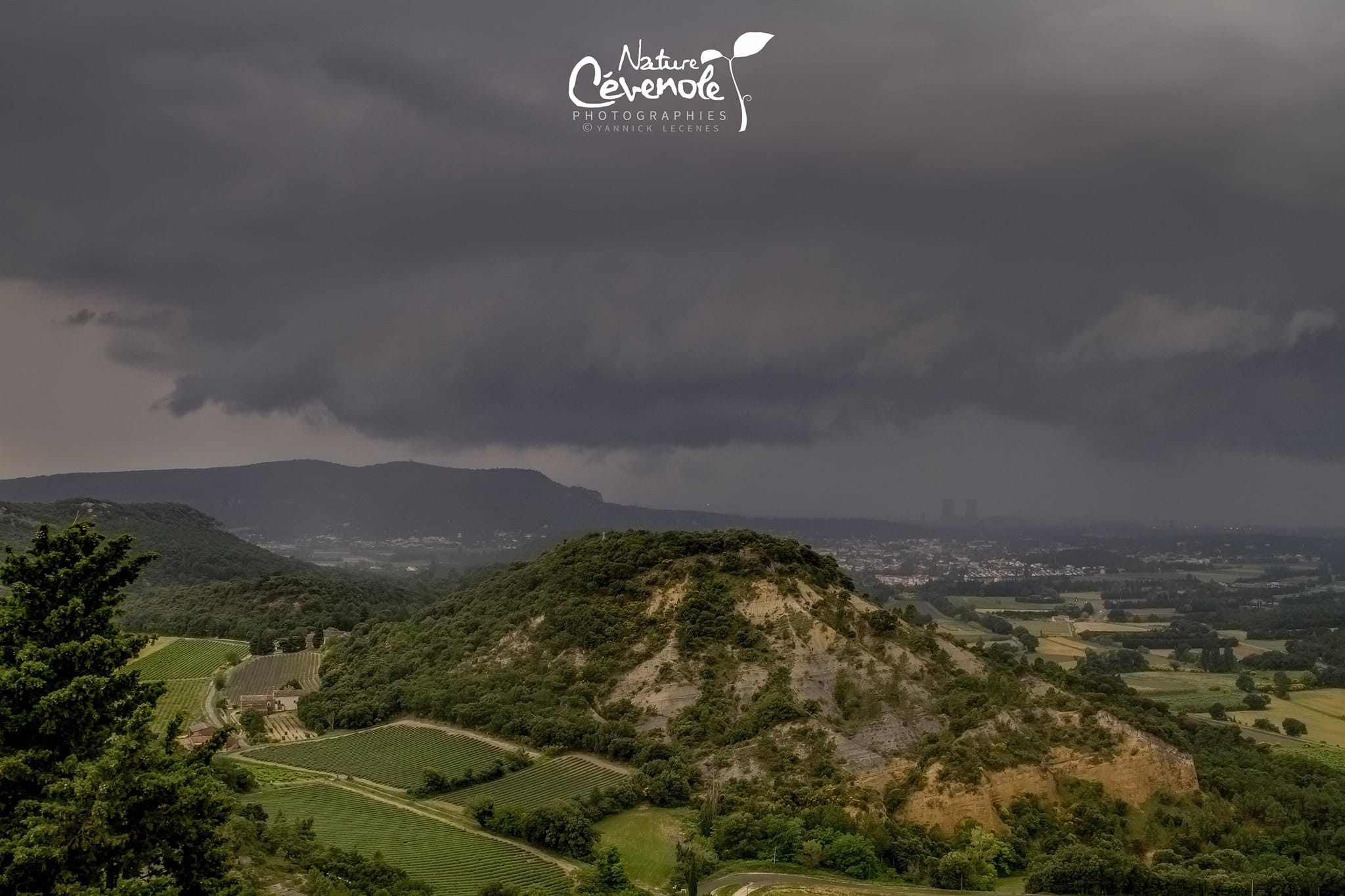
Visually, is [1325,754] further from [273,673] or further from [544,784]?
[273,673]

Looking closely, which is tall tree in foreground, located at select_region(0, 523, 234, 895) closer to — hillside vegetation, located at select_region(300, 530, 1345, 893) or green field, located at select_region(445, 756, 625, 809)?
hillside vegetation, located at select_region(300, 530, 1345, 893)

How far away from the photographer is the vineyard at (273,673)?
85.6 meters

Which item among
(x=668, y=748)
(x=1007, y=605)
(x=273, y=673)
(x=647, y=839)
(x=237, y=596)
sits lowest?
(x=1007, y=605)

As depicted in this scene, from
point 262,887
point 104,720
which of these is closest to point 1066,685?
point 262,887

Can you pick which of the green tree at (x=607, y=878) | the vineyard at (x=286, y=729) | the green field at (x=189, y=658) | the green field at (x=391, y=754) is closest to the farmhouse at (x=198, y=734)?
the green field at (x=391, y=754)

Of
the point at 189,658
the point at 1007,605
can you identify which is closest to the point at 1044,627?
the point at 1007,605

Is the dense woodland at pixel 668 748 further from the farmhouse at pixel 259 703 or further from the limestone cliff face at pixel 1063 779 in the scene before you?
the farmhouse at pixel 259 703

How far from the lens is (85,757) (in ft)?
70.2

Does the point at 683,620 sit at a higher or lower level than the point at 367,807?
higher

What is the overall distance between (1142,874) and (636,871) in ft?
93.0

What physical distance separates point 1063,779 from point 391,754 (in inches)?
1829

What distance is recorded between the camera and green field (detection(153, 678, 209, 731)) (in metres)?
75.6

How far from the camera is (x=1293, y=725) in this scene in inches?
3428

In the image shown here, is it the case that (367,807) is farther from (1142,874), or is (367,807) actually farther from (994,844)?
Answer: (1142,874)
